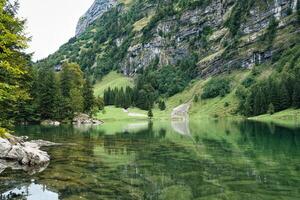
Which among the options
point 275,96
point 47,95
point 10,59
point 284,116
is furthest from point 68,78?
point 10,59

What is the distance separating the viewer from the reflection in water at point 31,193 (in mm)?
24188

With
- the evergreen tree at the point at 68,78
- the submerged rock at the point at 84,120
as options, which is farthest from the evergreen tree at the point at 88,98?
the submerged rock at the point at 84,120

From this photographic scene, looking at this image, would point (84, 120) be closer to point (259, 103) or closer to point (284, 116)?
point (284, 116)

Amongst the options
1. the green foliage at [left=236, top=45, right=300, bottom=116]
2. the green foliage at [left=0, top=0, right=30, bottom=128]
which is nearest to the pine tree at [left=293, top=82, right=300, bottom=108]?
the green foliage at [left=236, top=45, right=300, bottom=116]

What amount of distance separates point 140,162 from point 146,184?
11.6 meters

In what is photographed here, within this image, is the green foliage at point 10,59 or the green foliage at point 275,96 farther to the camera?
the green foliage at point 275,96

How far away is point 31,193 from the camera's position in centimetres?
2538

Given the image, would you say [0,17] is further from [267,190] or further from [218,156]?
[218,156]

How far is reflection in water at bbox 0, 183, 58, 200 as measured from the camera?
79.4ft

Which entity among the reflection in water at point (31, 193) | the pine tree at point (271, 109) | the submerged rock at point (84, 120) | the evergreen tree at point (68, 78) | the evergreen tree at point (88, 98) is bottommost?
the reflection in water at point (31, 193)

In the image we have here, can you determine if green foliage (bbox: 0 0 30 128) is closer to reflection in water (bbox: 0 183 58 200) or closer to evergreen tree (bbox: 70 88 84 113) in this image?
reflection in water (bbox: 0 183 58 200)

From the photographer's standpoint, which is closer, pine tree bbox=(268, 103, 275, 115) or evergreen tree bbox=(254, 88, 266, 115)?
pine tree bbox=(268, 103, 275, 115)

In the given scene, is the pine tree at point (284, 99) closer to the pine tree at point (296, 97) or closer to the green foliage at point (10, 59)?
the pine tree at point (296, 97)

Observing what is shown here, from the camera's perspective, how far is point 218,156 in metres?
43.9
